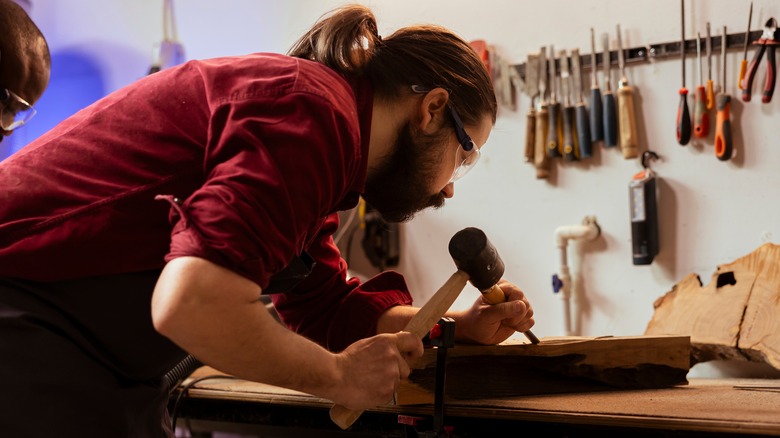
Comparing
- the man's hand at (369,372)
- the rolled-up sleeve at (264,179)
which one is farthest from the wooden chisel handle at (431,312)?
the rolled-up sleeve at (264,179)

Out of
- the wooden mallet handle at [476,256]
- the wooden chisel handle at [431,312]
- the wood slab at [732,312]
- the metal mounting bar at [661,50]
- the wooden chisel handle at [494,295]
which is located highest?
the metal mounting bar at [661,50]

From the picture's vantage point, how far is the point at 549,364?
59.0 inches

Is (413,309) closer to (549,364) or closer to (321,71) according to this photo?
(549,364)

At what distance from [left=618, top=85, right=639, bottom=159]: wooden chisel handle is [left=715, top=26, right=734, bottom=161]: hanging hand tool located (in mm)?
272

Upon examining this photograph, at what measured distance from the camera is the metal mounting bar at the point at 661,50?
2498 mm

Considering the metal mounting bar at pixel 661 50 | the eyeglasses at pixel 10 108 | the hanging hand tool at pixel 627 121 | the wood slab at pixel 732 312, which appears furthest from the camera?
the hanging hand tool at pixel 627 121

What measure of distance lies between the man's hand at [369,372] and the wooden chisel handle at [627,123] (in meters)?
1.77

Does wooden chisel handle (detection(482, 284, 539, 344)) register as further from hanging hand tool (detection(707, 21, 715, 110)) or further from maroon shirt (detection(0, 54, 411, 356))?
hanging hand tool (detection(707, 21, 715, 110))

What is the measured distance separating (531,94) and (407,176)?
1.68 meters

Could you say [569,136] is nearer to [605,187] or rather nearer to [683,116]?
[605,187]

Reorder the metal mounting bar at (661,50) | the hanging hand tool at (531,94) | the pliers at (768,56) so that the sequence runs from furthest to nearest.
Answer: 1. the hanging hand tool at (531,94)
2. the metal mounting bar at (661,50)
3. the pliers at (768,56)

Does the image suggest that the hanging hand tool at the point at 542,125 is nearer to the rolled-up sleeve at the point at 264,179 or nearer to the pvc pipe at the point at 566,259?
the pvc pipe at the point at 566,259

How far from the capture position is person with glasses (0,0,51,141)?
1918 mm

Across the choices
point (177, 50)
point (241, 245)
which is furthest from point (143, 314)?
point (177, 50)
